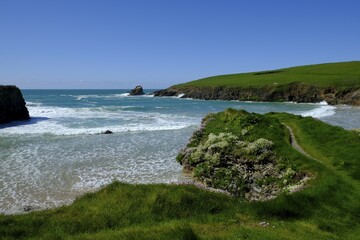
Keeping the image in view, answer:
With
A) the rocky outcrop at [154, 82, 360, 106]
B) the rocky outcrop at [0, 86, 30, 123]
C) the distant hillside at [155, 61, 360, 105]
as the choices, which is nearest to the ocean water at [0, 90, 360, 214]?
the rocky outcrop at [0, 86, 30, 123]

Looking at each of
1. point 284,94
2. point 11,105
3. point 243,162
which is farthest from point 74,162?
point 284,94

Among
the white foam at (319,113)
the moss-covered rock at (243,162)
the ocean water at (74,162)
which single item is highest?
the moss-covered rock at (243,162)

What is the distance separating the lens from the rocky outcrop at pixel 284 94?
301ft

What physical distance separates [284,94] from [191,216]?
103 meters

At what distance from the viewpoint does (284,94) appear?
108125 millimetres

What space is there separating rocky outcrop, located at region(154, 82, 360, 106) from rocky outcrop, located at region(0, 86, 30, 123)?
245 feet

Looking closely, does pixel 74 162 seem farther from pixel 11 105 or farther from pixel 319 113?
pixel 319 113

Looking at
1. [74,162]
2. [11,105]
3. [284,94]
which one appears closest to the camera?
[74,162]

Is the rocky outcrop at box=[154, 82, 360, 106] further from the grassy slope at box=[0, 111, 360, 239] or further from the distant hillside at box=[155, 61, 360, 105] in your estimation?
the grassy slope at box=[0, 111, 360, 239]

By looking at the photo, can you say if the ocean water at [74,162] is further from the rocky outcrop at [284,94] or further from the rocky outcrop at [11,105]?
the rocky outcrop at [284,94]

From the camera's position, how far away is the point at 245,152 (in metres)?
21.2

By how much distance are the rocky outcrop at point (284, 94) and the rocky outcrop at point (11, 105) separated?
2943 inches

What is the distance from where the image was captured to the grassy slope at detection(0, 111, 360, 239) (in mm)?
9609

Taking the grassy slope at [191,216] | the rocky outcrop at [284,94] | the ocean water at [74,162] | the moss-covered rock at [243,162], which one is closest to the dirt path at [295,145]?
Result: the moss-covered rock at [243,162]
